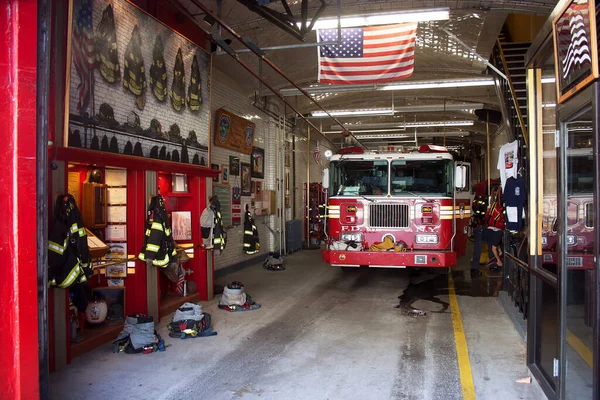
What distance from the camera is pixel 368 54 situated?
27.2 ft

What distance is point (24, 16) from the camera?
293cm

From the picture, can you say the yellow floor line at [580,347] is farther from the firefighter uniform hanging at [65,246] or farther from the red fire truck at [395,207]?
the firefighter uniform hanging at [65,246]

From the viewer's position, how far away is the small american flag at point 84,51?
5484mm

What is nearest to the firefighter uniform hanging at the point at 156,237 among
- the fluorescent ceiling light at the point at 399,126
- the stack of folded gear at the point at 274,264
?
the stack of folded gear at the point at 274,264

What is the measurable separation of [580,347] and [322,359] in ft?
8.41

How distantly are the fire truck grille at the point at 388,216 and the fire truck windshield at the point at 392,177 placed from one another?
26 cm

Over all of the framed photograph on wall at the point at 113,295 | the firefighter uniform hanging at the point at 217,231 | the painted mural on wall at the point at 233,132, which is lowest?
the framed photograph on wall at the point at 113,295

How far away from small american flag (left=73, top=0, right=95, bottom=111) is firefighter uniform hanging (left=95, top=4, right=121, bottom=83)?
15 centimetres

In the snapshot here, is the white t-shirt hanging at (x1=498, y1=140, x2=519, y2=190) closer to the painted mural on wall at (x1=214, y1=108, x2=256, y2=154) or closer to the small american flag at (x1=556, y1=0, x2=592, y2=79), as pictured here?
the small american flag at (x1=556, y1=0, x2=592, y2=79)

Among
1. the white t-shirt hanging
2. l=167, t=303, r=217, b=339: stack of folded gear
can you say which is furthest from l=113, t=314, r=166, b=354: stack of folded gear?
the white t-shirt hanging

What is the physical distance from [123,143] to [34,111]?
352cm

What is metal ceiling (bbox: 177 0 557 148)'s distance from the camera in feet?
28.2

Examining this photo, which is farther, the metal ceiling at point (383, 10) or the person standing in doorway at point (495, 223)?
the person standing in doorway at point (495, 223)

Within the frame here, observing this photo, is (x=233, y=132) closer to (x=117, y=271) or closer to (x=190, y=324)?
(x=117, y=271)
